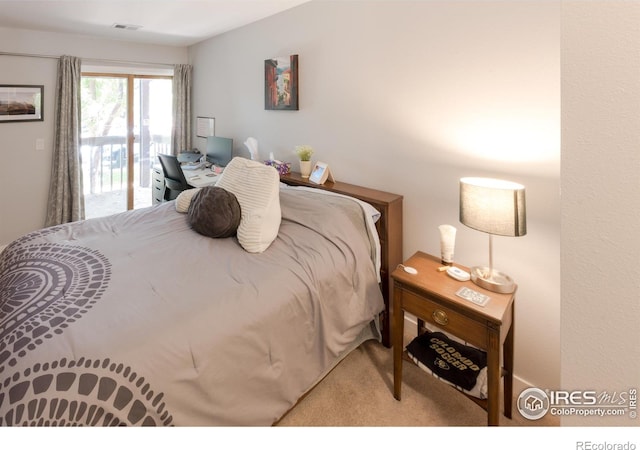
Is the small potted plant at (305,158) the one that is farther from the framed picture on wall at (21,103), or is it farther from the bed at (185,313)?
the framed picture on wall at (21,103)

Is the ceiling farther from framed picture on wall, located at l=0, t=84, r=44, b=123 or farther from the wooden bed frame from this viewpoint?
the wooden bed frame

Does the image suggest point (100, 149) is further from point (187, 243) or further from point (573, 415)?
point (573, 415)

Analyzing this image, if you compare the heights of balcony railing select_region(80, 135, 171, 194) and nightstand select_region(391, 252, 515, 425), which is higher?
balcony railing select_region(80, 135, 171, 194)

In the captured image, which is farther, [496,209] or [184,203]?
[184,203]

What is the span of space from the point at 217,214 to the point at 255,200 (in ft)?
0.78

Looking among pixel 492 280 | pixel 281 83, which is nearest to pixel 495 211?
pixel 492 280

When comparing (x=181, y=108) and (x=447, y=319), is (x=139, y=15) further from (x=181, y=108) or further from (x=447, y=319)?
(x=447, y=319)

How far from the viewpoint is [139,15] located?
302 cm

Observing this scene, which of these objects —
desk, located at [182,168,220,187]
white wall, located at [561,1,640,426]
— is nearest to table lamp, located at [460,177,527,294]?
white wall, located at [561,1,640,426]

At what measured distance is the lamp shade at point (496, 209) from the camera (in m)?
1.39

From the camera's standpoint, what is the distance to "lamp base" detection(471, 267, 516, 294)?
156 cm

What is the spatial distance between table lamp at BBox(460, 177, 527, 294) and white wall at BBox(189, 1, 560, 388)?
0.78 feet

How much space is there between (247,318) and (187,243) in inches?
29.9

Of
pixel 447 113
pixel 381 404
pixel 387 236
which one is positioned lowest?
pixel 381 404
